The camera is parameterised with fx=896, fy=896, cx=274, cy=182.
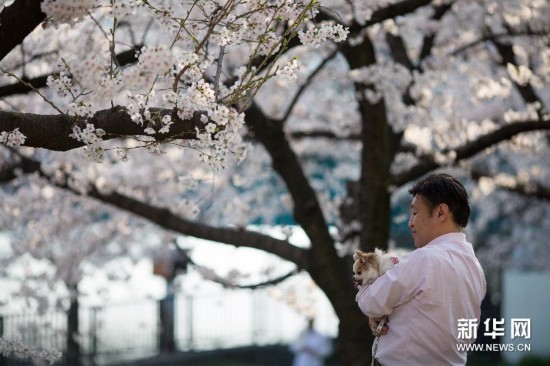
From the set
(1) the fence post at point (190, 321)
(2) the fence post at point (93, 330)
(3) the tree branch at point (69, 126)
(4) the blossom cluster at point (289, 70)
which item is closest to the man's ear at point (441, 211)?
(4) the blossom cluster at point (289, 70)

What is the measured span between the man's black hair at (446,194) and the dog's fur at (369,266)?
0.88ft

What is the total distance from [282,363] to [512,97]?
545cm

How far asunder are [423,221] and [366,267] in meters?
0.28

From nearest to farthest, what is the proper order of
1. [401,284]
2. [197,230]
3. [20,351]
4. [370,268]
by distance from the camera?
[401,284], [370,268], [20,351], [197,230]

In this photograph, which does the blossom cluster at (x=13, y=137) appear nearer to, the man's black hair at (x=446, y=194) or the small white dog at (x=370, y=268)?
the small white dog at (x=370, y=268)

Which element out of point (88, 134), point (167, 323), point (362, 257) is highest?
point (88, 134)

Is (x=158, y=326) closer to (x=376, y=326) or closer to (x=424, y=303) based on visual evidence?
(x=376, y=326)

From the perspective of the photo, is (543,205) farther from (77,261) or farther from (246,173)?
(77,261)

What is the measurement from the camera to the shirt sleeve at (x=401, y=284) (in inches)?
124

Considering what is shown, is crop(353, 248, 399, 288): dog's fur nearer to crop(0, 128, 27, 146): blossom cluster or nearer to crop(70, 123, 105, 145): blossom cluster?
crop(70, 123, 105, 145): blossom cluster

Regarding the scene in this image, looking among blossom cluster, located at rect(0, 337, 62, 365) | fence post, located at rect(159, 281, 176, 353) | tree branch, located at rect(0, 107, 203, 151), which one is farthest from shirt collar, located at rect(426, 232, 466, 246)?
fence post, located at rect(159, 281, 176, 353)

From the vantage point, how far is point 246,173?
38.4ft

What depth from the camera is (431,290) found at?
10.4 ft

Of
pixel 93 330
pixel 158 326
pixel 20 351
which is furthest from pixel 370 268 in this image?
pixel 158 326
